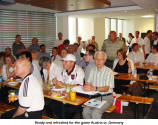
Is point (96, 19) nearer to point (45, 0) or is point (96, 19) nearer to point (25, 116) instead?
point (45, 0)

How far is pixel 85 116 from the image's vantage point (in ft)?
10.2

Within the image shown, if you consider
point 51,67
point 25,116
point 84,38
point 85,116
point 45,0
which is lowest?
point 85,116

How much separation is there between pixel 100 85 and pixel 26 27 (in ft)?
20.1

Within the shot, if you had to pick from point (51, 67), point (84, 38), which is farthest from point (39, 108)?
point (84, 38)

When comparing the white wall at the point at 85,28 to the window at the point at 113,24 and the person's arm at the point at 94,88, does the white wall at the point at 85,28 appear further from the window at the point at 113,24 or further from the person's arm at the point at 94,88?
the person's arm at the point at 94,88

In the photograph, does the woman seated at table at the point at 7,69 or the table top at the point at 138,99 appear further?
the woman seated at table at the point at 7,69

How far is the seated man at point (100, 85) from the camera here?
3.05 m

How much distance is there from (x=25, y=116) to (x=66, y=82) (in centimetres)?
136

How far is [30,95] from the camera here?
7.61 feet

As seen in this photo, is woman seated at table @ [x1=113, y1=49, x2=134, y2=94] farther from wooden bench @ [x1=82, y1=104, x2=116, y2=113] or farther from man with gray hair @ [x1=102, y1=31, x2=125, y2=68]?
wooden bench @ [x1=82, y1=104, x2=116, y2=113]

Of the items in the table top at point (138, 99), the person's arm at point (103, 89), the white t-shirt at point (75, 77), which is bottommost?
the table top at point (138, 99)

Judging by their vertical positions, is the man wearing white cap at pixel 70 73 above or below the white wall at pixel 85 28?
below

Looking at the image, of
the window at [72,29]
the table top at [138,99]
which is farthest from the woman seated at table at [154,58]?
the window at [72,29]

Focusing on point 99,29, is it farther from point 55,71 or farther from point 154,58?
point 55,71
